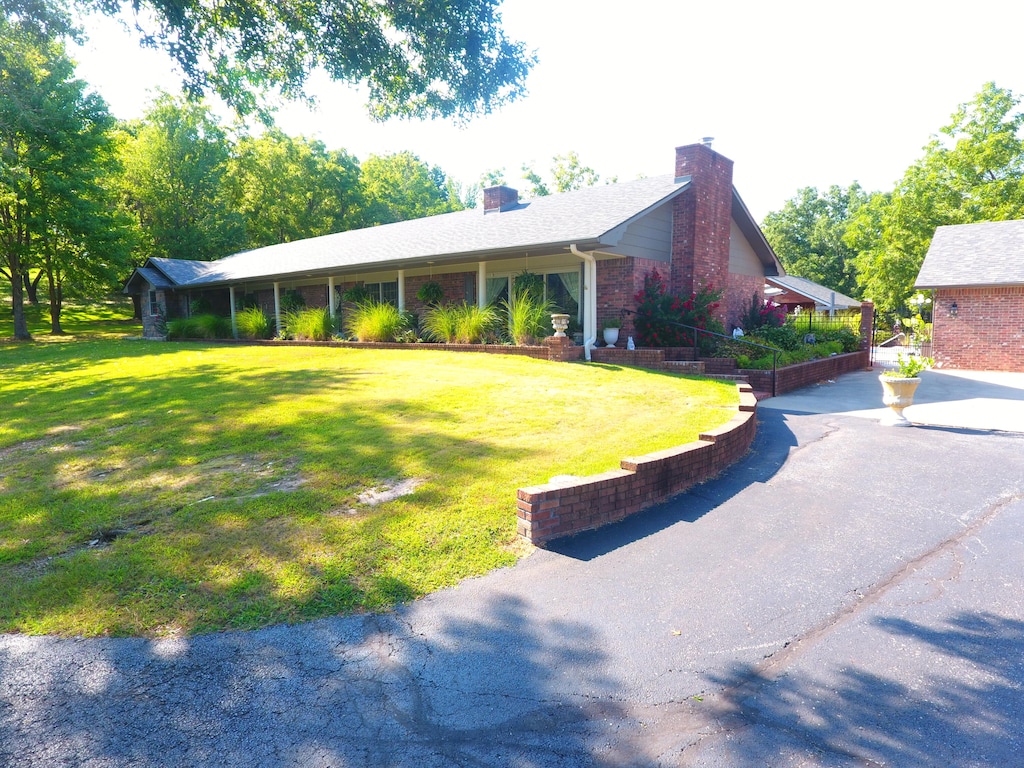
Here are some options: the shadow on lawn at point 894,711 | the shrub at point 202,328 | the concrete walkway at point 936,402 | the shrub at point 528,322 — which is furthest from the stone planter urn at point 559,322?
the shrub at point 202,328

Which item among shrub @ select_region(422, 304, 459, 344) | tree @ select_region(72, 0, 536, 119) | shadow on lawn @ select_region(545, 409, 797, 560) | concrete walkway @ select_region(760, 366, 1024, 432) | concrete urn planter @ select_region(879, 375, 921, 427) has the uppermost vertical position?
tree @ select_region(72, 0, 536, 119)

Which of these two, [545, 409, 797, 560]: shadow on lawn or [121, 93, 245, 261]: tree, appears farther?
[121, 93, 245, 261]: tree

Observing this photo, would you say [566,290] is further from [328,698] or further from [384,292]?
[328,698]

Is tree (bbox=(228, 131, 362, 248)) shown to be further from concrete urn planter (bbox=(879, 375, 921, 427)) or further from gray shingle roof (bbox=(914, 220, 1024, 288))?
concrete urn planter (bbox=(879, 375, 921, 427))

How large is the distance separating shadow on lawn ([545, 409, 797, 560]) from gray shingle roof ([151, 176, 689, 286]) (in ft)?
20.7

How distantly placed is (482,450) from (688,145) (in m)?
12.2

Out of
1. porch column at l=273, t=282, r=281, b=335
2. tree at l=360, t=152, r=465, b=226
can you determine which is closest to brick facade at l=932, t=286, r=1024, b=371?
porch column at l=273, t=282, r=281, b=335

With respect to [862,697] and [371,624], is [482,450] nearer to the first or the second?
[371,624]

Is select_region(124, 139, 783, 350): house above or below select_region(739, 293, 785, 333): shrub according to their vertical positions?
above

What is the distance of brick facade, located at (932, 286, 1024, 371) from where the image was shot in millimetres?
18406

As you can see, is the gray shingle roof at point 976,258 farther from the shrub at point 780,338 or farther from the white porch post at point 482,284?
the white porch post at point 482,284

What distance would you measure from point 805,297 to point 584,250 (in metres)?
22.4

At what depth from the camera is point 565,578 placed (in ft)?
12.5

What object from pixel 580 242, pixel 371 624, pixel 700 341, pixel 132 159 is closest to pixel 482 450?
pixel 371 624
